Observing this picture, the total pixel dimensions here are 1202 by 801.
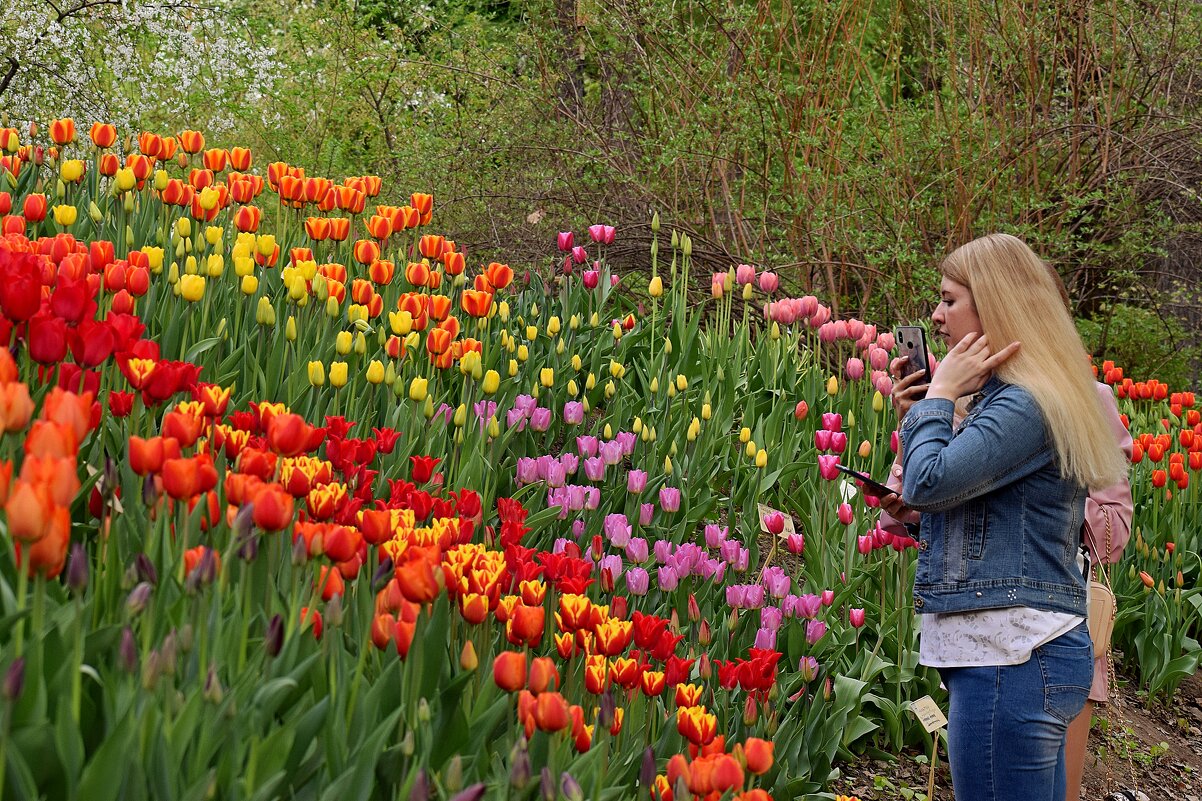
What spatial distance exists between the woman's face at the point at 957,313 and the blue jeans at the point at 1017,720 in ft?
2.29

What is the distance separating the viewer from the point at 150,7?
9281 mm

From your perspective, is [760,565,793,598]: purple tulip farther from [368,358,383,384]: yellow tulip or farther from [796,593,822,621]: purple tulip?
[368,358,383,384]: yellow tulip

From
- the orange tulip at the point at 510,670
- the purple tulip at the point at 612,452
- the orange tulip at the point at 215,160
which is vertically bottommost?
the purple tulip at the point at 612,452

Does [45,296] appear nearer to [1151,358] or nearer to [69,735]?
[69,735]

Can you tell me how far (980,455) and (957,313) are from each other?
41 centimetres

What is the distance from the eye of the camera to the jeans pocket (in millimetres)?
2604

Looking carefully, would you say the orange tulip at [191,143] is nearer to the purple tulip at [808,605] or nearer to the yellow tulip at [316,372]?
the yellow tulip at [316,372]

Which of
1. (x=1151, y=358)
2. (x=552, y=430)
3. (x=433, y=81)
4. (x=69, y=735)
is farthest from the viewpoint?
(x=433, y=81)

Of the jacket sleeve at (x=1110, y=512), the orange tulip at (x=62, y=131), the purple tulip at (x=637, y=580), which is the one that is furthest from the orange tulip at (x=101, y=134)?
the jacket sleeve at (x=1110, y=512)

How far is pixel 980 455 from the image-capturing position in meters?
2.60

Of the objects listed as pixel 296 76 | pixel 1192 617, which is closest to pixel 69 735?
pixel 1192 617

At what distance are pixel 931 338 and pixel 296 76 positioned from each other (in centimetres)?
733

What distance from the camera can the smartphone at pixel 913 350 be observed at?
10.1 ft

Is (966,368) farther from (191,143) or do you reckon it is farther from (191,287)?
(191,143)
